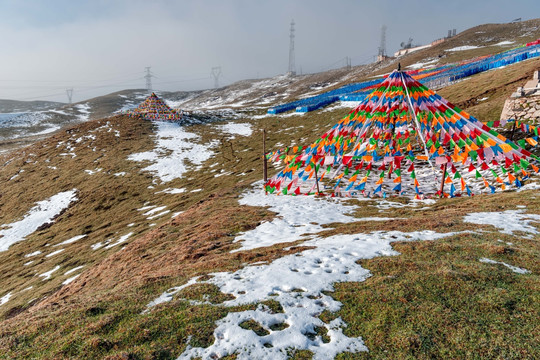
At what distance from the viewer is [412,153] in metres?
16.4

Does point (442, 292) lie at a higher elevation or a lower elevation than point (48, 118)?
lower

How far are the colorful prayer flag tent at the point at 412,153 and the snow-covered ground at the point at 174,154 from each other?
21.1 meters

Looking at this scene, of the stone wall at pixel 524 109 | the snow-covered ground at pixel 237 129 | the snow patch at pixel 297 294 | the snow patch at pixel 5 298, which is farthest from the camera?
the snow-covered ground at pixel 237 129

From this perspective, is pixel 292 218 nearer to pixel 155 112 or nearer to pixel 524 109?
pixel 524 109

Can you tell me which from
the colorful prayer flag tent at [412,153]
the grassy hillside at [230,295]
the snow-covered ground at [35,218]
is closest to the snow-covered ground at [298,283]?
the grassy hillside at [230,295]

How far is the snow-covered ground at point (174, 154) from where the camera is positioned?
3669 centimetres

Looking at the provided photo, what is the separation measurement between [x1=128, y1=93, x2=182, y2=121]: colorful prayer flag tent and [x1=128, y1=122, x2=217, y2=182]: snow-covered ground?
28.5 ft

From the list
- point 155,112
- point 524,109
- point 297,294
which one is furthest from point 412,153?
point 155,112

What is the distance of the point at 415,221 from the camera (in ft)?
38.3

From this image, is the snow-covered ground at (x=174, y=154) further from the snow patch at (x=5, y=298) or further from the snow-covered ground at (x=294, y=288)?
the snow-covered ground at (x=294, y=288)

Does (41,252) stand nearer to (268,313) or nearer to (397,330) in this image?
(268,313)

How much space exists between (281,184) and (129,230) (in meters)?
11.6

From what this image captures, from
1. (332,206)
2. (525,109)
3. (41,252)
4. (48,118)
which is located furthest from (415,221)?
(48,118)

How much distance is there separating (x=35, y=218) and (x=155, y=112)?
132 feet
